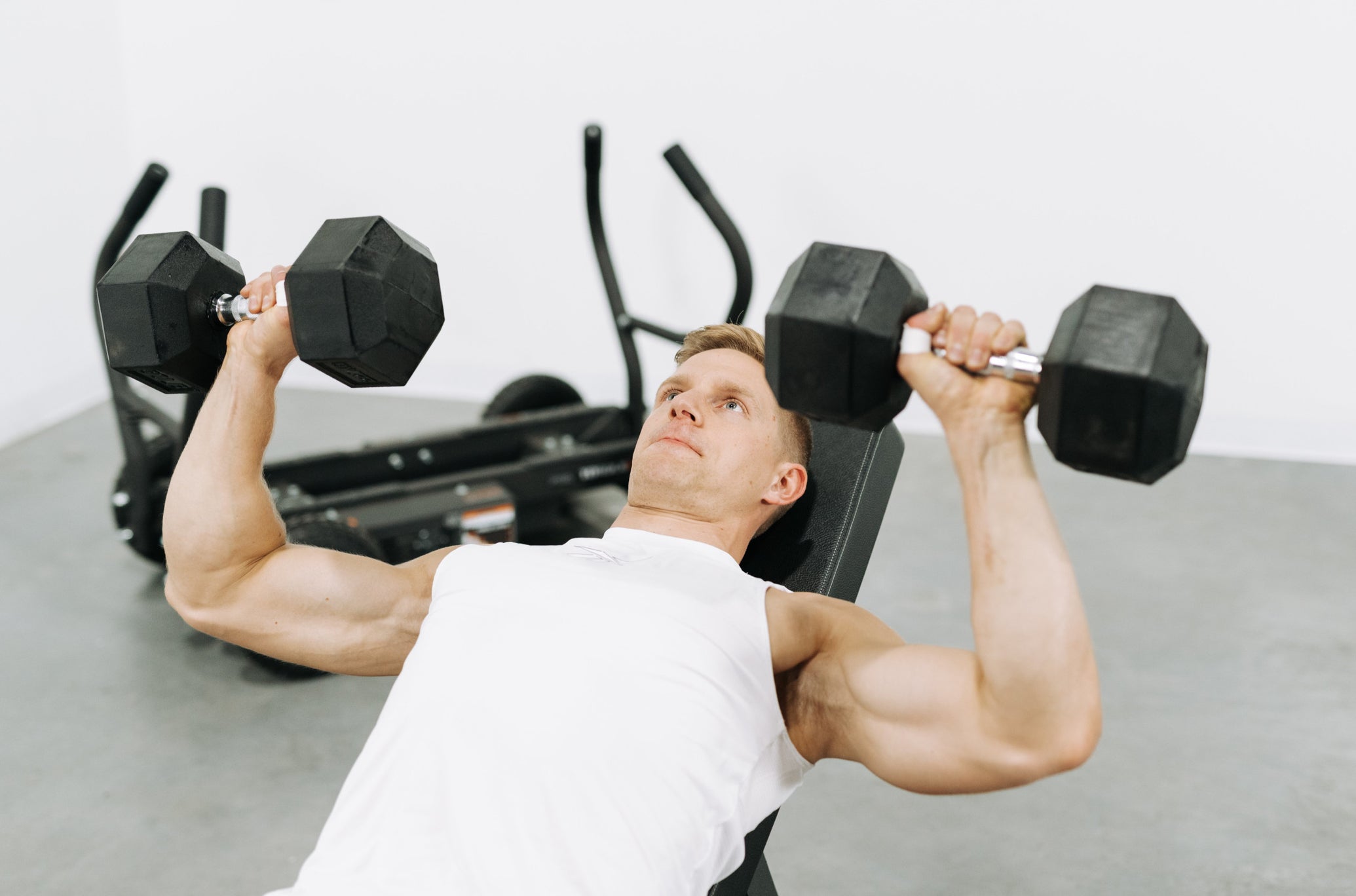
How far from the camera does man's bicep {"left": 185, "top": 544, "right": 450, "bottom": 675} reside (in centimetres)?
170

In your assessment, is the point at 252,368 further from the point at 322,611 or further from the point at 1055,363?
the point at 1055,363

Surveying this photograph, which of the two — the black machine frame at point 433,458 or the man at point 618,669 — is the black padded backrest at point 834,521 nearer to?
the man at point 618,669

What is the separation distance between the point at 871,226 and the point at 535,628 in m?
3.21

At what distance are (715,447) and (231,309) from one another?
0.70 metres

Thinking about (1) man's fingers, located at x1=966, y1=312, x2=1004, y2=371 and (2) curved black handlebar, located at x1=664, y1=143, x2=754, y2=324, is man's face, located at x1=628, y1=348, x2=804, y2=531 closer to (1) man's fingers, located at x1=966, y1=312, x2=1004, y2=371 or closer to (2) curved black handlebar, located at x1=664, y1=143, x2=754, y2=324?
(1) man's fingers, located at x1=966, y1=312, x2=1004, y2=371

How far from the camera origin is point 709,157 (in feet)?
14.6

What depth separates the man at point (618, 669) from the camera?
1221mm

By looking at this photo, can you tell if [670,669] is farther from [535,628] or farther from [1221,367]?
[1221,367]

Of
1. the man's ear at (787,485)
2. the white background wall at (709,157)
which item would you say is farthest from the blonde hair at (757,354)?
the white background wall at (709,157)

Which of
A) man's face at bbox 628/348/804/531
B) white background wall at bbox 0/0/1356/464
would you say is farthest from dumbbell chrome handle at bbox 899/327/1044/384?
white background wall at bbox 0/0/1356/464

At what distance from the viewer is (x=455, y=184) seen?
475 centimetres

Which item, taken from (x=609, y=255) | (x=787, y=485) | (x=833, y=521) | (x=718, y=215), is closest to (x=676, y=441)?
(x=787, y=485)

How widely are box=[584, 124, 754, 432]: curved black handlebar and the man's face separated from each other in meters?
0.95

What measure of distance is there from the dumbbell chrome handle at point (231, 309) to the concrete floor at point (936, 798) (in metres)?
1.07
